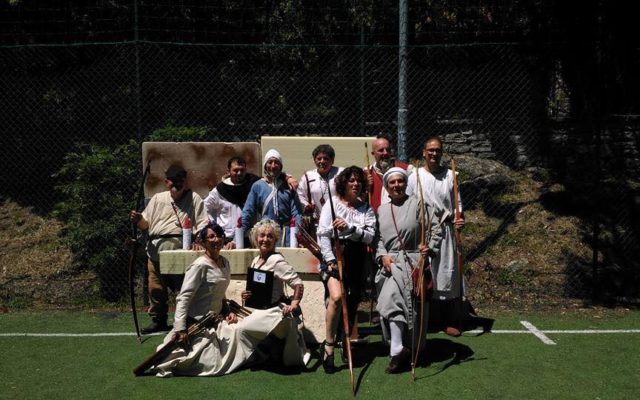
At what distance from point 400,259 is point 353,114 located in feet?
15.3

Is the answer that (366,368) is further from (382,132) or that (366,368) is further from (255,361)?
(382,132)

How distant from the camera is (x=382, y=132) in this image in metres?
10.6

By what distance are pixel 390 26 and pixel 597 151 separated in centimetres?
348

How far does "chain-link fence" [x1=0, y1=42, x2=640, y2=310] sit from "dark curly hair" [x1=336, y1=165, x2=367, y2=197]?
3.46m

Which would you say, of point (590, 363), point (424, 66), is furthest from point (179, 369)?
point (424, 66)

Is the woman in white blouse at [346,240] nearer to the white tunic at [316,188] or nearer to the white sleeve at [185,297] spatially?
the white tunic at [316,188]

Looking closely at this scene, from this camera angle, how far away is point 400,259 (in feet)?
19.5

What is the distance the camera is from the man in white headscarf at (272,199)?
6.76 m

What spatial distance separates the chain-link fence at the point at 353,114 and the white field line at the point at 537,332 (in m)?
1.40

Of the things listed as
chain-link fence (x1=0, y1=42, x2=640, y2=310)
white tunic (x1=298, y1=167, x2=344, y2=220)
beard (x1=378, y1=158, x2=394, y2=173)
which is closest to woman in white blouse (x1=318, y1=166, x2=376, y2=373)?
white tunic (x1=298, y1=167, x2=344, y2=220)

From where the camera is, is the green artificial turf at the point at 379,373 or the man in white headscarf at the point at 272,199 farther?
the man in white headscarf at the point at 272,199

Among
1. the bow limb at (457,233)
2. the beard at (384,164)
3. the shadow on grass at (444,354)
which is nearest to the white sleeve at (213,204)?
the beard at (384,164)

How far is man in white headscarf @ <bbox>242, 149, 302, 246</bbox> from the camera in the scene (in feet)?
22.2

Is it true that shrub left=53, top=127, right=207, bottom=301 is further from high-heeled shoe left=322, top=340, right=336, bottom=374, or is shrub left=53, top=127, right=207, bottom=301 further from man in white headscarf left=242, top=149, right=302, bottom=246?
high-heeled shoe left=322, top=340, right=336, bottom=374
